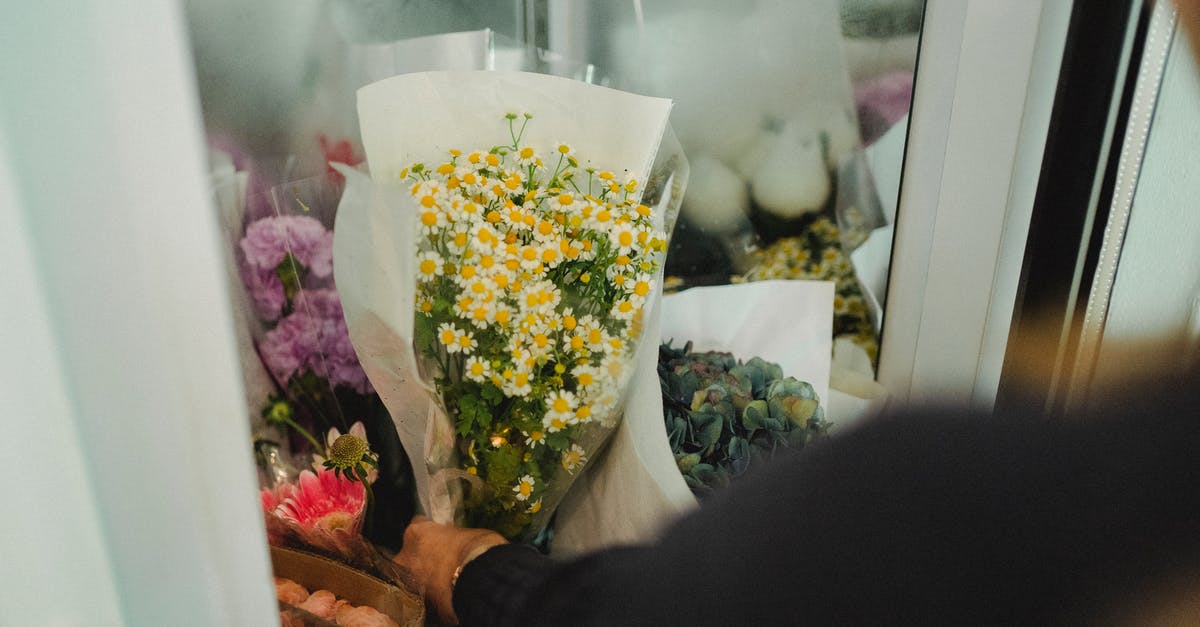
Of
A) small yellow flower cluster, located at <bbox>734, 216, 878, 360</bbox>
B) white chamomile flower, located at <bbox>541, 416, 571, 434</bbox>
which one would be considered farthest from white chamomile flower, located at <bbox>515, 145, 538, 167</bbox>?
small yellow flower cluster, located at <bbox>734, 216, 878, 360</bbox>

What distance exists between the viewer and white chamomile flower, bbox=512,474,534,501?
70cm

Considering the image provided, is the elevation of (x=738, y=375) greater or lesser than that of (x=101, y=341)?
lesser

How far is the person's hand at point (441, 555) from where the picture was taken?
2.26ft

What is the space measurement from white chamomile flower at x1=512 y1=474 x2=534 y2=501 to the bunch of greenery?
0.15 metres

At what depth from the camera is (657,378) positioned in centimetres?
72

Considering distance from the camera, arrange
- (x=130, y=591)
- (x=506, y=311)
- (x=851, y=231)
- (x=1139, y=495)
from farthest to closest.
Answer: (x=851, y=231) → (x=506, y=311) → (x=130, y=591) → (x=1139, y=495)

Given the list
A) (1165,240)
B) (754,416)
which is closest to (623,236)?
(754,416)

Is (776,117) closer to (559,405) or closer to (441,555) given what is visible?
(559,405)

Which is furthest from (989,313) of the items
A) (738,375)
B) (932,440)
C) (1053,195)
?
(932,440)

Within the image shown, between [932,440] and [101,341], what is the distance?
370 mm

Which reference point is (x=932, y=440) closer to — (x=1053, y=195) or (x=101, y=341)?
(x=101, y=341)

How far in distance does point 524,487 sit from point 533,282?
0.66 ft

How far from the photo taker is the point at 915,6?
80 cm

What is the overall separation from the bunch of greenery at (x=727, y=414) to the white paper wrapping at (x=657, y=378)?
0.14 ft
